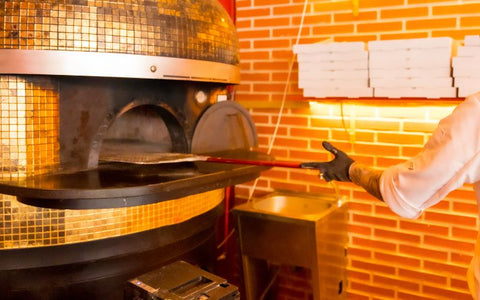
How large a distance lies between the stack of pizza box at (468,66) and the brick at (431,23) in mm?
309

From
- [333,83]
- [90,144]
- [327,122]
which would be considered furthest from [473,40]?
[90,144]

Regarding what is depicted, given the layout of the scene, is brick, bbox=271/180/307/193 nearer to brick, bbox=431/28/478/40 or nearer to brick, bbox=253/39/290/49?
brick, bbox=253/39/290/49

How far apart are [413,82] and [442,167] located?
1.00 meters

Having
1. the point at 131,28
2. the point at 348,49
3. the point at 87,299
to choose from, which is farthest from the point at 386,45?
the point at 87,299

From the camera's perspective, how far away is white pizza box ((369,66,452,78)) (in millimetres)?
2449

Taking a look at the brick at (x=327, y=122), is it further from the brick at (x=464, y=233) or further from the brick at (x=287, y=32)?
the brick at (x=464, y=233)

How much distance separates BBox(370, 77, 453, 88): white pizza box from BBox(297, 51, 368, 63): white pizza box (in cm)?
Answer: 14

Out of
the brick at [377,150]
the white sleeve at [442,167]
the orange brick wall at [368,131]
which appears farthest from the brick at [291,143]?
the white sleeve at [442,167]

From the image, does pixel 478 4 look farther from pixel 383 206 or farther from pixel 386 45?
pixel 383 206

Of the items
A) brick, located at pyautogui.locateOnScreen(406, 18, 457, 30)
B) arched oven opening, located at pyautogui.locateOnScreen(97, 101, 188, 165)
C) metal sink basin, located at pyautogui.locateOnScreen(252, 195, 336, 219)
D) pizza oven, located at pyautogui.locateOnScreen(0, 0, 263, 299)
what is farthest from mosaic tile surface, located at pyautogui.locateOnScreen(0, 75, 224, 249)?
brick, located at pyautogui.locateOnScreen(406, 18, 457, 30)

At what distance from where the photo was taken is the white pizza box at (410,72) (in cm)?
245

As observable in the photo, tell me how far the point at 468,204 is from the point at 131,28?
1.91 m

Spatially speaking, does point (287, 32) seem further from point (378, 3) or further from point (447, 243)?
point (447, 243)

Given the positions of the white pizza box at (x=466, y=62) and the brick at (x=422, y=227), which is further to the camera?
the brick at (x=422, y=227)
